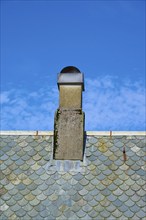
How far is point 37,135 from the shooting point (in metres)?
11.4

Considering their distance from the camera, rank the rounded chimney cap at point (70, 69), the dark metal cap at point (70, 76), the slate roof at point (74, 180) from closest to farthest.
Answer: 1. the slate roof at point (74, 180)
2. the dark metal cap at point (70, 76)
3. the rounded chimney cap at point (70, 69)

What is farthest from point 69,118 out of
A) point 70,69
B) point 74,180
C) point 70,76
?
point 74,180

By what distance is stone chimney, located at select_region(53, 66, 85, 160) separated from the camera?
1092 centimetres

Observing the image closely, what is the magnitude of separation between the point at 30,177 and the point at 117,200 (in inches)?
74.0

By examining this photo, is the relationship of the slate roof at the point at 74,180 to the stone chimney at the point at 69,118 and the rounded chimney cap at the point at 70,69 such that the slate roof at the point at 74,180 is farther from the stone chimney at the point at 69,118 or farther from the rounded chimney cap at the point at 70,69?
the rounded chimney cap at the point at 70,69

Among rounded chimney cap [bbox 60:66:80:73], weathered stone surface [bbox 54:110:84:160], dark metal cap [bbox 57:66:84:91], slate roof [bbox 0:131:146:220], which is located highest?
rounded chimney cap [bbox 60:66:80:73]

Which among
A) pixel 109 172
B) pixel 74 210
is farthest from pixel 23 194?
pixel 109 172

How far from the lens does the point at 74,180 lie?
1045 cm

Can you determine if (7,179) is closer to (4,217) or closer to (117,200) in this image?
(4,217)

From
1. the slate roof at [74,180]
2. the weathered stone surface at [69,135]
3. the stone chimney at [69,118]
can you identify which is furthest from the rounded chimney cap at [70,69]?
the slate roof at [74,180]

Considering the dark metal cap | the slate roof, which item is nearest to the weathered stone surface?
the slate roof

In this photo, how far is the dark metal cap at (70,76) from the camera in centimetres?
1164

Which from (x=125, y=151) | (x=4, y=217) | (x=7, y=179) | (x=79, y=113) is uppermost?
(x=79, y=113)

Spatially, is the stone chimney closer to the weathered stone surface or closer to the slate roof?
the weathered stone surface
